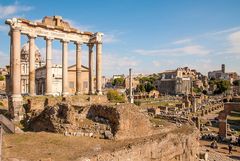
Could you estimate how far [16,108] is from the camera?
19453 mm

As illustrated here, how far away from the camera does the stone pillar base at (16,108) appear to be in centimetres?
1917

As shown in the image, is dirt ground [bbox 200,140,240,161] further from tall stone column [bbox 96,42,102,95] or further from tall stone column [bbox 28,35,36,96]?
tall stone column [bbox 28,35,36,96]

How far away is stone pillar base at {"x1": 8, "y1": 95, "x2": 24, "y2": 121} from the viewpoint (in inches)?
755

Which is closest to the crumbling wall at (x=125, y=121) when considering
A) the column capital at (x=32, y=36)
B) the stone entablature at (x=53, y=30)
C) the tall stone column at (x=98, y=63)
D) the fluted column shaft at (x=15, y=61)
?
the fluted column shaft at (x=15, y=61)

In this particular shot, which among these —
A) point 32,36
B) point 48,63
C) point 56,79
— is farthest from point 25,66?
point 32,36

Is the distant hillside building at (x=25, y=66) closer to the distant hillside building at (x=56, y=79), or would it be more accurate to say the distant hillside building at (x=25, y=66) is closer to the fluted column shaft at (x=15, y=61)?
the distant hillside building at (x=56, y=79)

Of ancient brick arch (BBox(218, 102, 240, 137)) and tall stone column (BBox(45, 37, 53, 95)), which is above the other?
tall stone column (BBox(45, 37, 53, 95))

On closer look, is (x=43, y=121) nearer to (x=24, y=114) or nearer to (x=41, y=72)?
(x=24, y=114)

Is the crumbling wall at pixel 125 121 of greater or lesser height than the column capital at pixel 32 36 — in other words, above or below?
below

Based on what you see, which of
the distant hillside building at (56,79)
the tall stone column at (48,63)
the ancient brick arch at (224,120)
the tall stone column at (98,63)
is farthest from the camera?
the distant hillside building at (56,79)

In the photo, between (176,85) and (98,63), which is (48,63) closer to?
(98,63)

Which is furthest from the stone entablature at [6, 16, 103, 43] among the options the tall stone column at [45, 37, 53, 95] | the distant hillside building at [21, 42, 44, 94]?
the distant hillside building at [21, 42, 44, 94]

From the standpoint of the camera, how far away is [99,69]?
27062mm

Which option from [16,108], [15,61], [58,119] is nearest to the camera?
[58,119]
